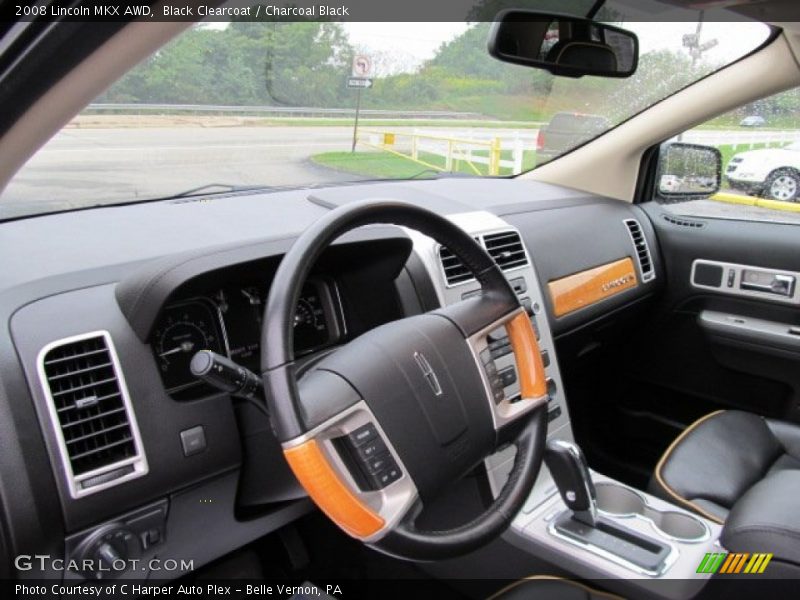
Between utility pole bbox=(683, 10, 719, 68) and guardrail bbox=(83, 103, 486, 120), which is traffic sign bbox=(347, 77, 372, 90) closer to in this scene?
guardrail bbox=(83, 103, 486, 120)

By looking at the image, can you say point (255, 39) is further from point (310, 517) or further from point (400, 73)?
point (310, 517)

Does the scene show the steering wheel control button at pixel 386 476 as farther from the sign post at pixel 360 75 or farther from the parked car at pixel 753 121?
the parked car at pixel 753 121

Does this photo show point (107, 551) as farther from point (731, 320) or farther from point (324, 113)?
point (731, 320)

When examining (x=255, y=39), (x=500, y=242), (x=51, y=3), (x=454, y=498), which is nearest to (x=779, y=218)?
(x=500, y=242)

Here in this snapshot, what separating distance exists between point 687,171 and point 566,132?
63 cm

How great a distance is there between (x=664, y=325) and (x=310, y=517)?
200cm

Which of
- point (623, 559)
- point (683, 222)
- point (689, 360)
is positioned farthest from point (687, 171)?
point (623, 559)

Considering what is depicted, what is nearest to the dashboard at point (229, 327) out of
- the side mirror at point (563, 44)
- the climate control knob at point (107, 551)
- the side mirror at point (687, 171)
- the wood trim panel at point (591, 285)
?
the climate control knob at point (107, 551)

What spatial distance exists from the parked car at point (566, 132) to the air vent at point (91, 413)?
247 centimetres

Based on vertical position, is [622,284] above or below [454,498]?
above

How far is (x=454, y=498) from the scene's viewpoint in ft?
7.24

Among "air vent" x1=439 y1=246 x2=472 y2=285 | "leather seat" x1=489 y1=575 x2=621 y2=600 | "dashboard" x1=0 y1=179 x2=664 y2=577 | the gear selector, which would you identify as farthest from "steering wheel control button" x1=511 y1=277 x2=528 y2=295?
"leather seat" x1=489 y1=575 x2=621 y2=600

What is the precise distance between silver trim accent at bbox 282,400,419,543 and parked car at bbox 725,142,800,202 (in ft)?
8.32

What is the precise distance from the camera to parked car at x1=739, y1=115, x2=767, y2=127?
9.49ft
